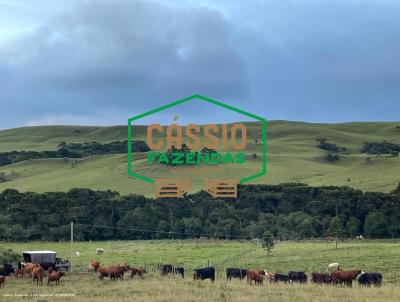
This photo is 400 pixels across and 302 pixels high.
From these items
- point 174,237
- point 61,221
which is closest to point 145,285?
point 174,237

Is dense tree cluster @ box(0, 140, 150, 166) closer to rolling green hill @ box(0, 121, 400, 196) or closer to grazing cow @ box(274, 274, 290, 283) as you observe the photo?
rolling green hill @ box(0, 121, 400, 196)

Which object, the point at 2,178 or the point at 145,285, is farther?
the point at 2,178

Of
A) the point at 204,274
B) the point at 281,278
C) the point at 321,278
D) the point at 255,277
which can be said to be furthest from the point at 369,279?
the point at 204,274

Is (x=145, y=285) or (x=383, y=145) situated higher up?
(x=383, y=145)

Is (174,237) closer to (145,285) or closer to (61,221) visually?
(61,221)

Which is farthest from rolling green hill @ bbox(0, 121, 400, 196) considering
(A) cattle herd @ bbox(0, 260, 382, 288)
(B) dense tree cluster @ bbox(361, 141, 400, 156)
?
(A) cattle herd @ bbox(0, 260, 382, 288)

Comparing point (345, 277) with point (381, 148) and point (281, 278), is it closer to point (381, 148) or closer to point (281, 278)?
point (281, 278)

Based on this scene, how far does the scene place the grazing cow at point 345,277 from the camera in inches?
1168

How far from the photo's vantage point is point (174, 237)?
231 feet

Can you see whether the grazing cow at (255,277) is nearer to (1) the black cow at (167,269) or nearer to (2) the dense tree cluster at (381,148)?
(1) the black cow at (167,269)

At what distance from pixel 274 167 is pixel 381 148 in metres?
38.6

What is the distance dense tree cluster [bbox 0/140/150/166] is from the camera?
456 ft

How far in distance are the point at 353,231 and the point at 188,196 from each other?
67.2ft

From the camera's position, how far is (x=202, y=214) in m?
74.7
